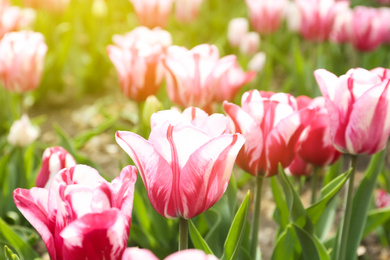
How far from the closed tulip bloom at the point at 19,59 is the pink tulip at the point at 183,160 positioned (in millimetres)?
976

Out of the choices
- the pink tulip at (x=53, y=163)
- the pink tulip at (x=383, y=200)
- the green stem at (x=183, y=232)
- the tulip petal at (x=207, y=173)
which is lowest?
the pink tulip at (x=383, y=200)

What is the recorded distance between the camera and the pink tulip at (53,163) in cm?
110

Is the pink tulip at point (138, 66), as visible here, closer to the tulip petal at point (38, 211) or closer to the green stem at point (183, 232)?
the green stem at point (183, 232)

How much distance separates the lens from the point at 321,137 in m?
1.19

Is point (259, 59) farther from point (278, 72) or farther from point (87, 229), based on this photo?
point (87, 229)

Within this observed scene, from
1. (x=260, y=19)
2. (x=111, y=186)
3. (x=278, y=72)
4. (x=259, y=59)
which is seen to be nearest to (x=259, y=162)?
(x=111, y=186)

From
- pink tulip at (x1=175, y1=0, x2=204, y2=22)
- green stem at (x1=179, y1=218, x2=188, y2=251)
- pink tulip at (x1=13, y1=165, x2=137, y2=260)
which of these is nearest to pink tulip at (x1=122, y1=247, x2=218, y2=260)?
pink tulip at (x1=13, y1=165, x2=137, y2=260)

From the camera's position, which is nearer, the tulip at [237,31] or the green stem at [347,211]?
the green stem at [347,211]

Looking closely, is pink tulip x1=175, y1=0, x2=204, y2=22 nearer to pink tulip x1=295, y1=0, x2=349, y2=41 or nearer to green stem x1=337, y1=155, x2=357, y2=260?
pink tulip x1=295, y1=0, x2=349, y2=41

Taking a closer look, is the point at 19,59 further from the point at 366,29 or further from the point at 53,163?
the point at 366,29

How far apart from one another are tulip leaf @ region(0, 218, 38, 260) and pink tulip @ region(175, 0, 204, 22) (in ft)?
6.59

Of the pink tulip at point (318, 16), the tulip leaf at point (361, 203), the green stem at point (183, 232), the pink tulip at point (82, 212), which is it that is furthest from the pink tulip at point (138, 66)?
the pink tulip at point (318, 16)

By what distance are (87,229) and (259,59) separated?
1830 mm

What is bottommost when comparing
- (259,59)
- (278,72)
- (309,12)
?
(278,72)
